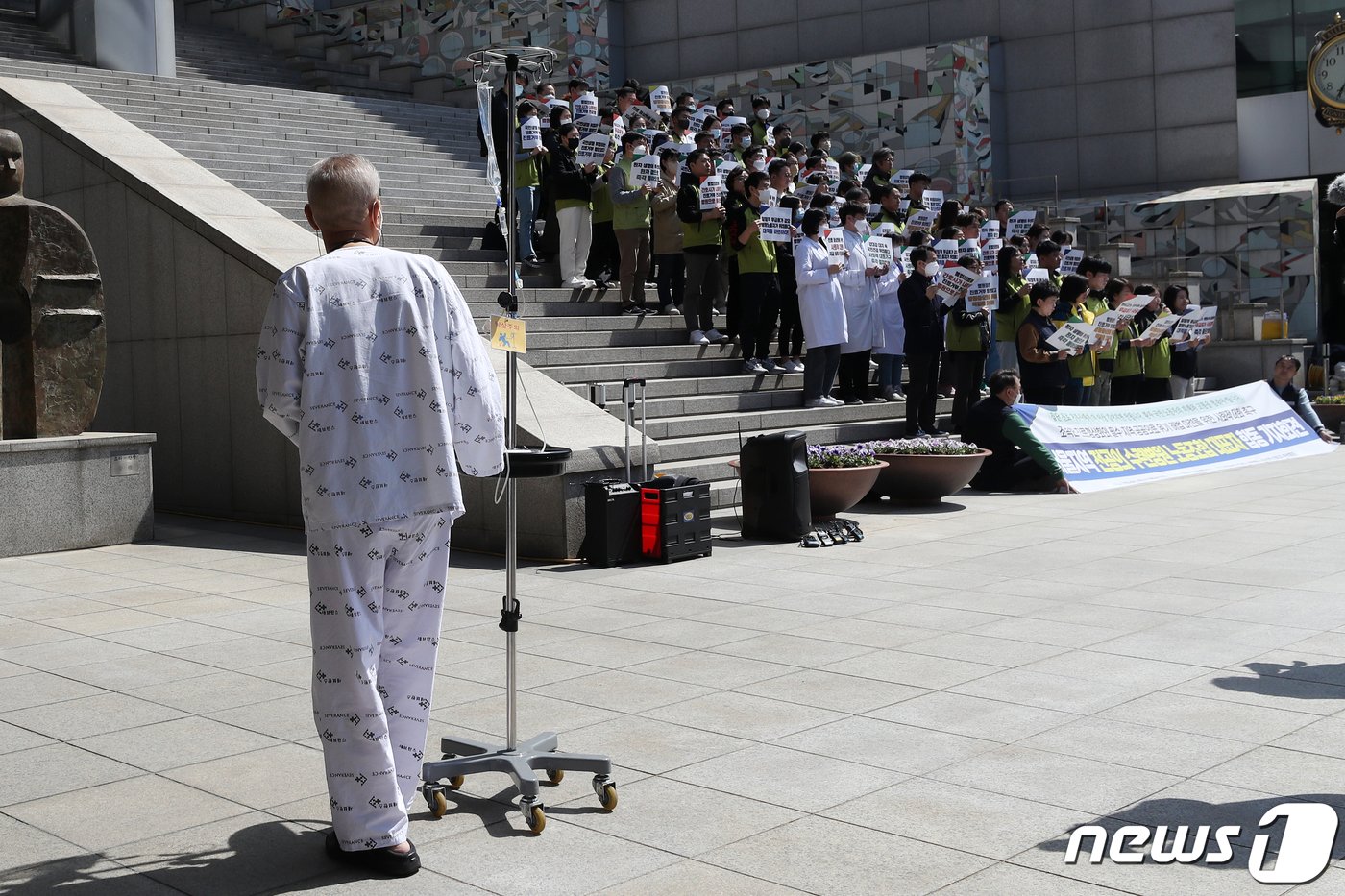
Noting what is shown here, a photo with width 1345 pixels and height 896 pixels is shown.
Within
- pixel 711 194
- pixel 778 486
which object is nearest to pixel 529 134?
pixel 711 194

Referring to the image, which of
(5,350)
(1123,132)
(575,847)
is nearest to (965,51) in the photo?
(1123,132)

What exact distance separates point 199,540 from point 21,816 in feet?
23.7

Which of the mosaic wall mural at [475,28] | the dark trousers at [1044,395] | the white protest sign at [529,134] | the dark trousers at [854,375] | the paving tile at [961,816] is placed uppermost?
the mosaic wall mural at [475,28]

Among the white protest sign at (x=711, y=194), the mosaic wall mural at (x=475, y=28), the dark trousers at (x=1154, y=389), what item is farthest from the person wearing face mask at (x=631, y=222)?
the mosaic wall mural at (x=475, y=28)

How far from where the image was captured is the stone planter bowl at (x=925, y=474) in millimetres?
A: 12680

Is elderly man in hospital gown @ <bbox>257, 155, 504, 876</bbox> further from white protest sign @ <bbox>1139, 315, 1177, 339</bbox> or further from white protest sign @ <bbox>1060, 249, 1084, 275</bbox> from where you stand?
white protest sign @ <bbox>1060, 249, 1084, 275</bbox>

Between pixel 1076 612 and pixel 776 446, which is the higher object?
→ pixel 776 446

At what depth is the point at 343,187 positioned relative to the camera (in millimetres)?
4543

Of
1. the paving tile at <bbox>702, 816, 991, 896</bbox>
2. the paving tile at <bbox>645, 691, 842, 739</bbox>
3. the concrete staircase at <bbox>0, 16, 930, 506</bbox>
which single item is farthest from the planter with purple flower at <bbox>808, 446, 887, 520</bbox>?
the paving tile at <bbox>702, 816, 991, 896</bbox>

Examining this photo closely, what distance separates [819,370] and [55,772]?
1050 centimetres

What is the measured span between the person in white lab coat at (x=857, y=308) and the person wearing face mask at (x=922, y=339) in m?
0.45

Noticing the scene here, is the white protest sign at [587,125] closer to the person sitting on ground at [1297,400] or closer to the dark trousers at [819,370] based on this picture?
the dark trousers at [819,370]

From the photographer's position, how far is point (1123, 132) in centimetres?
2797

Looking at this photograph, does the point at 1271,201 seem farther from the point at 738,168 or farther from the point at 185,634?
the point at 185,634
